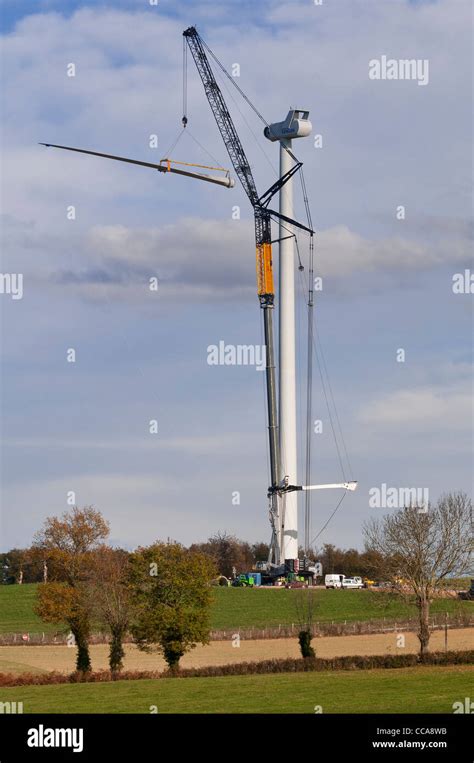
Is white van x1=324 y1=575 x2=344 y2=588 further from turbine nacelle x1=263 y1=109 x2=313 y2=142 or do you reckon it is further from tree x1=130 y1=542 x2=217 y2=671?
tree x1=130 y1=542 x2=217 y2=671

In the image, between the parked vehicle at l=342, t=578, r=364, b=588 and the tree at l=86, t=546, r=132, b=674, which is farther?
the parked vehicle at l=342, t=578, r=364, b=588

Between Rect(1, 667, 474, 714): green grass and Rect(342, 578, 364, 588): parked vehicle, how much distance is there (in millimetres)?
112684

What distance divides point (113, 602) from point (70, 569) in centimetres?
1047

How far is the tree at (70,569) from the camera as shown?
86.7m

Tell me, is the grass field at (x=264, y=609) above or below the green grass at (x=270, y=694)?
above

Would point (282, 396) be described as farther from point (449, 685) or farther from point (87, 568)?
point (449, 685)

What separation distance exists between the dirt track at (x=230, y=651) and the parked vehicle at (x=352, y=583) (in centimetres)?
7173

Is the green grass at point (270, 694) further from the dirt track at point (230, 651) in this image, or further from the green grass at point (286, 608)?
the green grass at point (286, 608)

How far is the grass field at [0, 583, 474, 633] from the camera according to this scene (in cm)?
12975

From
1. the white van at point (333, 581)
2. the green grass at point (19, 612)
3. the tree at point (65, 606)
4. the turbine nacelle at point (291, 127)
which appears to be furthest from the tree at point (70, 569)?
the white van at point (333, 581)

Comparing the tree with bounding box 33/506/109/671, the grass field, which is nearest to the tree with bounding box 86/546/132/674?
the tree with bounding box 33/506/109/671
